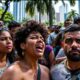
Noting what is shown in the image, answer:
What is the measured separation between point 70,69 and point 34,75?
385 mm

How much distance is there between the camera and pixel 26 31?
345 centimetres

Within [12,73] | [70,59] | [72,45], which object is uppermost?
[72,45]

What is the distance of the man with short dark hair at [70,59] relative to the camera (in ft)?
10.2

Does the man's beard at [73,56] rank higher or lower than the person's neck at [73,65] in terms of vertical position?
higher

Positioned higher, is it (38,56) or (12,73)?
(38,56)

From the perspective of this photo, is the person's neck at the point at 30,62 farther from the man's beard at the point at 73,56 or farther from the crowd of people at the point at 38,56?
the man's beard at the point at 73,56

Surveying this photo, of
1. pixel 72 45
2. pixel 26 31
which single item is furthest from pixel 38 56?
pixel 72 45

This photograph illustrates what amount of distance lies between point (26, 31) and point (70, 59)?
597mm

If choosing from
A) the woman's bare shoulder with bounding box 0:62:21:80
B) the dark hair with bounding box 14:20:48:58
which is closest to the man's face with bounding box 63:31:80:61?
the dark hair with bounding box 14:20:48:58

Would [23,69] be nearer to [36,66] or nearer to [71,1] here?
[36,66]

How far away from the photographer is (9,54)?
14.9ft

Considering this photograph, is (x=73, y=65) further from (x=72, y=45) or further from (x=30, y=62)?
(x=30, y=62)

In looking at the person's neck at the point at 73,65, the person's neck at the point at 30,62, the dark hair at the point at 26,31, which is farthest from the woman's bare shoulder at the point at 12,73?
the person's neck at the point at 73,65

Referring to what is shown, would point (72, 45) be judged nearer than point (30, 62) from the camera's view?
Yes
